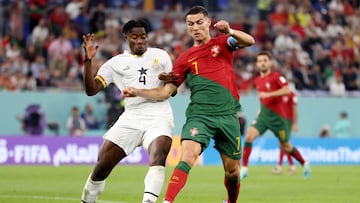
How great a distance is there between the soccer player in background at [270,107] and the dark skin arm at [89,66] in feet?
33.0

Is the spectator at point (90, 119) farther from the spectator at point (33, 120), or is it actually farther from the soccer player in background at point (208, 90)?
the soccer player in background at point (208, 90)

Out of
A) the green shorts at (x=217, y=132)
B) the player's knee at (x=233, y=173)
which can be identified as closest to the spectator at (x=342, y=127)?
the player's knee at (x=233, y=173)

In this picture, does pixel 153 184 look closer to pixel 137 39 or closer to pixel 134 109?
pixel 134 109

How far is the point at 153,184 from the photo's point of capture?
10531 millimetres

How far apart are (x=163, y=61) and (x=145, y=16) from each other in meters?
20.4

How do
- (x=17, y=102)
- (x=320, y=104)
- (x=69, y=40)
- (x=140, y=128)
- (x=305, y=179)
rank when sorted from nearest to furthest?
(x=140, y=128) → (x=305, y=179) → (x=17, y=102) → (x=69, y=40) → (x=320, y=104)

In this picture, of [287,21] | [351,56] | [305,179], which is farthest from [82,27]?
[305,179]

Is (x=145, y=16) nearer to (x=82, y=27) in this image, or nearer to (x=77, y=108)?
(x=82, y=27)

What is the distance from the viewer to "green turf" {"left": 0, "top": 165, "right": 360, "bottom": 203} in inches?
591

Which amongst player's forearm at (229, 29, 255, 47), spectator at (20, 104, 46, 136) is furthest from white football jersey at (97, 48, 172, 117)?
spectator at (20, 104, 46, 136)

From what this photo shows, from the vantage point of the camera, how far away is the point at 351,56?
33500 mm

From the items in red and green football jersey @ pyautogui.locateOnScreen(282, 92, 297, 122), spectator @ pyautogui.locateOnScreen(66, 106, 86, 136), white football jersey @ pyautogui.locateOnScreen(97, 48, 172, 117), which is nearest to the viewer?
white football jersey @ pyautogui.locateOnScreen(97, 48, 172, 117)

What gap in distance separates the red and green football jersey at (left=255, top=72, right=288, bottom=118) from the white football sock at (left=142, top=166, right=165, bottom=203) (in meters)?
10.9

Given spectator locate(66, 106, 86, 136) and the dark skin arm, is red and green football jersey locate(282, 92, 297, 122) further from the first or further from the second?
the dark skin arm
